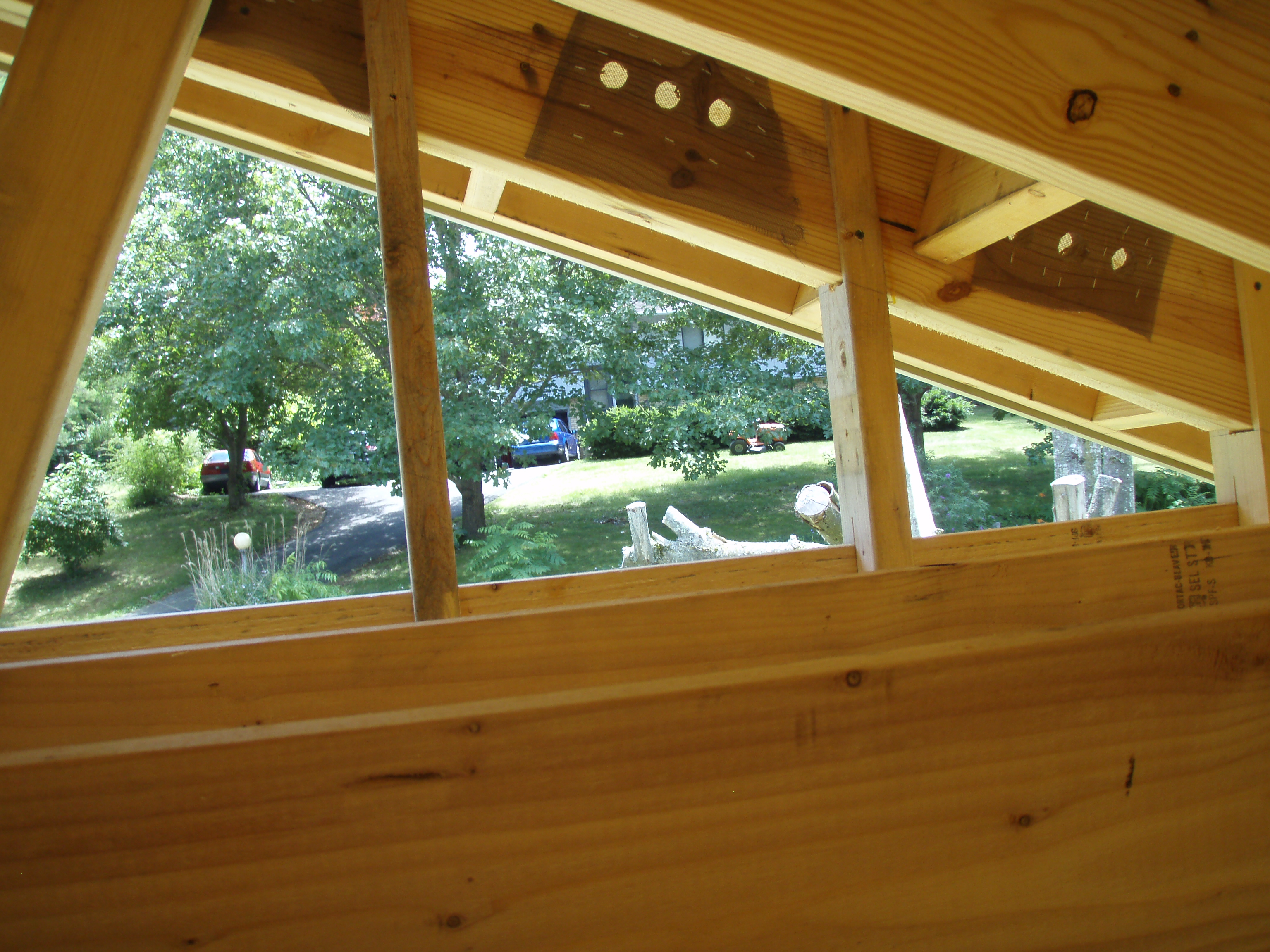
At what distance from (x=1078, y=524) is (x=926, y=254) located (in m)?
1.08

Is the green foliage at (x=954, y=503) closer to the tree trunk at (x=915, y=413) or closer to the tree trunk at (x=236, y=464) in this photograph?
the tree trunk at (x=915, y=413)

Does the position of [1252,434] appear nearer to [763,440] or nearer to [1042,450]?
[1042,450]

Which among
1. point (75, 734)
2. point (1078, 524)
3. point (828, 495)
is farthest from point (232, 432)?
point (75, 734)

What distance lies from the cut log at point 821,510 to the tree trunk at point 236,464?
325 inches

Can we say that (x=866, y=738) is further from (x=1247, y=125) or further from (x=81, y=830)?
(x=1247, y=125)

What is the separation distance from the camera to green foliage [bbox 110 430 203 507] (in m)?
11.5

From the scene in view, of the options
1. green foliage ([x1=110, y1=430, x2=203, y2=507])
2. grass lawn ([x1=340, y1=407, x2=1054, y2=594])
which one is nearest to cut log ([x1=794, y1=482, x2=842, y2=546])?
grass lawn ([x1=340, y1=407, x2=1054, y2=594])

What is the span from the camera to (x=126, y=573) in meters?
9.80

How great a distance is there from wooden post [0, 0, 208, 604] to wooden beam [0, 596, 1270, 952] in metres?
0.34

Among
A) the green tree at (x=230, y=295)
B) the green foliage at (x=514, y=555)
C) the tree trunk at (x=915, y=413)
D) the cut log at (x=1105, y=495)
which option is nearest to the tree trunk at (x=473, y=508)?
the green foliage at (x=514, y=555)

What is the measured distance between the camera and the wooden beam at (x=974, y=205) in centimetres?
142

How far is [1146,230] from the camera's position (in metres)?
1.85

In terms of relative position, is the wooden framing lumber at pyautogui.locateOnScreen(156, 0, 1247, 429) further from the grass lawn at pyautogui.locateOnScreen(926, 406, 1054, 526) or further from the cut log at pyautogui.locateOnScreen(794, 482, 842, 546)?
the grass lawn at pyautogui.locateOnScreen(926, 406, 1054, 526)

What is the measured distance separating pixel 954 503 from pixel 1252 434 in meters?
7.48
